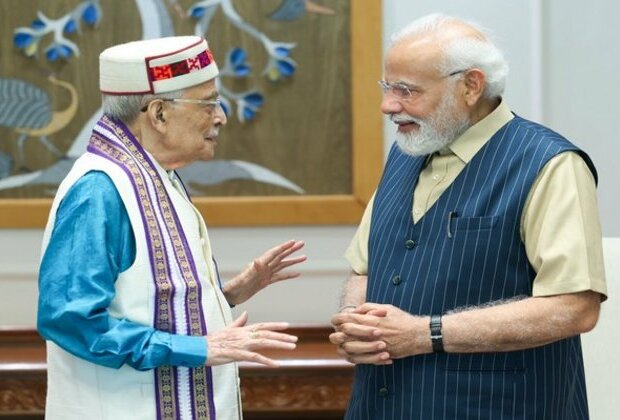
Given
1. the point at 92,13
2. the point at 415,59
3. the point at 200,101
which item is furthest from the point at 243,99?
the point at 415,59

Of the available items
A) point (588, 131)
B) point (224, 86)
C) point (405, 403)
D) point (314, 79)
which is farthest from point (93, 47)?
point (405, 403)

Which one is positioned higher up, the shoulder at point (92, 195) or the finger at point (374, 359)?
the shoulder at point (92, 195)

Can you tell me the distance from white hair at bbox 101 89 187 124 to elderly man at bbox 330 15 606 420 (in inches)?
20.9

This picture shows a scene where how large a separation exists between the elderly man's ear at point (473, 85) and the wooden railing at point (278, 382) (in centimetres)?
166

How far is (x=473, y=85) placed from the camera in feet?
9.11

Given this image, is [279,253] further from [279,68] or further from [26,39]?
[26,39]

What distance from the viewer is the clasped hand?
264 cm

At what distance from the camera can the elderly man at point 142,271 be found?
8.32 feet

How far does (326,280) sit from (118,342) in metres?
2.03

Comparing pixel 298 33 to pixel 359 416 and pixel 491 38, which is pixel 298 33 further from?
pixel 359 416

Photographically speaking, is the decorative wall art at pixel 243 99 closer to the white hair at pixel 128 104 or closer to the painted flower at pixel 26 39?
the painted flower at pixel 26 39

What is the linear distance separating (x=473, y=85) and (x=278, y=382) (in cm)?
183

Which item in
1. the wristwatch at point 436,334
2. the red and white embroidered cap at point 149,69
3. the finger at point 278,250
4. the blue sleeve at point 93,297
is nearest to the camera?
the blue sleeve at point 93,297

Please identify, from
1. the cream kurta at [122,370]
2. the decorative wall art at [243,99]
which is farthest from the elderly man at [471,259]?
the decorative wall art at [243,99]
